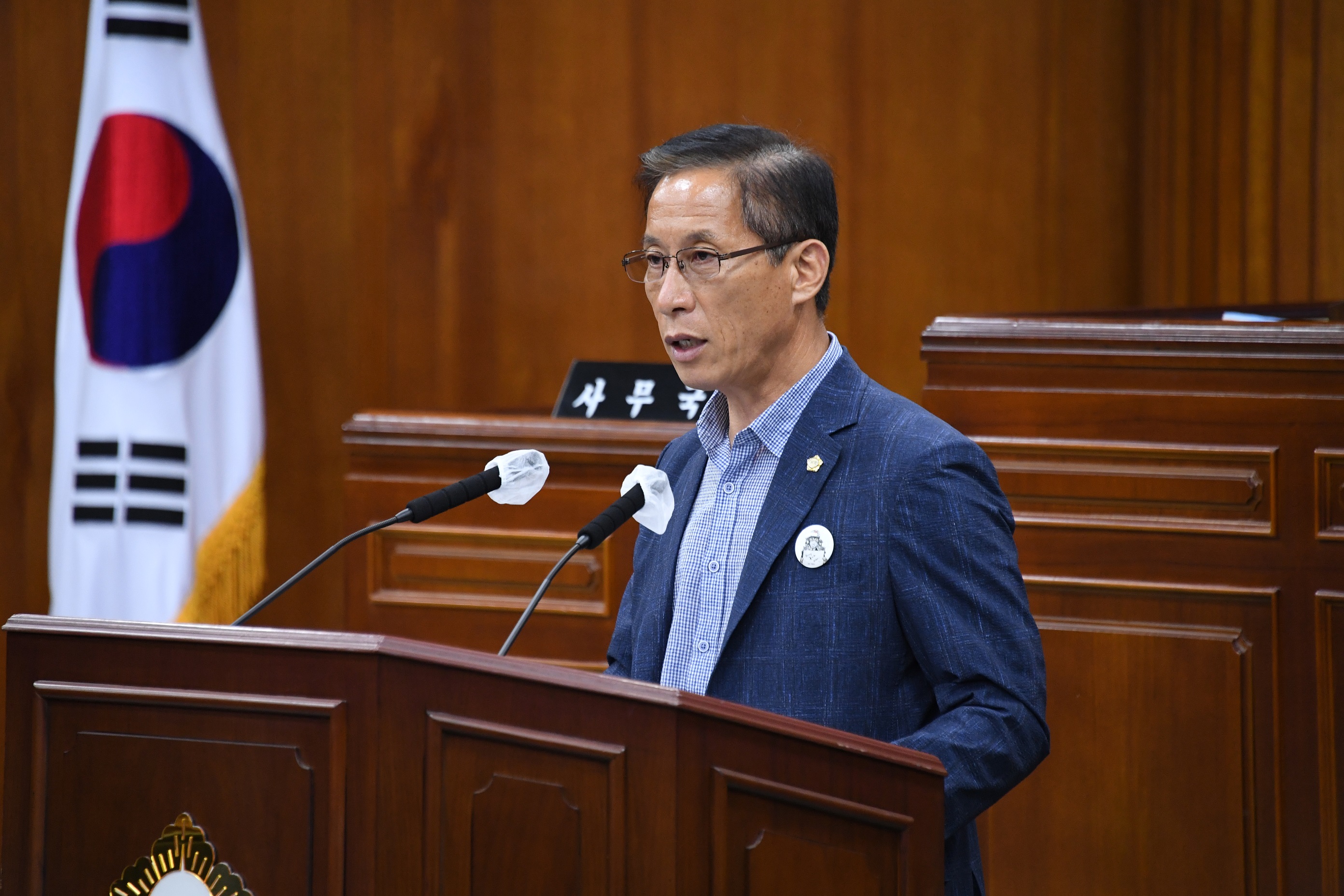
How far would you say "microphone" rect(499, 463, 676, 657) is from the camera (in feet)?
4.83

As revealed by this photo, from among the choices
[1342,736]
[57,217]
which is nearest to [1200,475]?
[1342,736]

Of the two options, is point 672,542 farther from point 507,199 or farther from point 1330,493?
point 507,199

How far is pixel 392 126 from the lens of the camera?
4.29 meters

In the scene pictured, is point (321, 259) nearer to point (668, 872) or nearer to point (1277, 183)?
point (1277, 183)

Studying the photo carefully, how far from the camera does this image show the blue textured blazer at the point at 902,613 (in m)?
1.35

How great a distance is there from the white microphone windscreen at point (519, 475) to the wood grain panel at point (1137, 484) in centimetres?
114

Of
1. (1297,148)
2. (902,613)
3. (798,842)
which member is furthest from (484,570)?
(1297,148)

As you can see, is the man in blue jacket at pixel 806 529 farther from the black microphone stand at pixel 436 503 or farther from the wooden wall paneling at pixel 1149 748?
the wooden wall paneling at pixel 1149 748

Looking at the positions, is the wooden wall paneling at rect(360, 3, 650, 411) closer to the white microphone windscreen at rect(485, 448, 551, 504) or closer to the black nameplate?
the black nameplate

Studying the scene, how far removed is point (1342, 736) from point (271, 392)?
322 cm

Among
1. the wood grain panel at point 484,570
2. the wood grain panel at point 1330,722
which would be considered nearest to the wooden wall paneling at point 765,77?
the wood grain panel at point 484,570

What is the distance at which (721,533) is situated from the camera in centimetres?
156

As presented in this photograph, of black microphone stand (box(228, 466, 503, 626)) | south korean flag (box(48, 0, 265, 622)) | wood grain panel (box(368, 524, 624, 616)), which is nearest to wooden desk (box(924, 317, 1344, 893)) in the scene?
wood grain panel (box(368, 524, 624, 616))

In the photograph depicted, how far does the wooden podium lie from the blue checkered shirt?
1.29 feet
